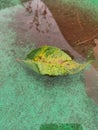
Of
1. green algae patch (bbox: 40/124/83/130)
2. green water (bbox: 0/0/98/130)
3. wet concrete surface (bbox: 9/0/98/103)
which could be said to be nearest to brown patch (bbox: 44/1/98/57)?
wet concrete surface (bbox: 9/0/98/103)

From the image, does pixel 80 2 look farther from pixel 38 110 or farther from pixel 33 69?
pixel 38 110

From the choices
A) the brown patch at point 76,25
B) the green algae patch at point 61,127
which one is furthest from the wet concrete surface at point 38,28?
the green algae patch at point 61,127

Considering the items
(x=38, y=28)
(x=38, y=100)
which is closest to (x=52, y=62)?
(x=38, y=100)

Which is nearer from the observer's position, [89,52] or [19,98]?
[19,98]

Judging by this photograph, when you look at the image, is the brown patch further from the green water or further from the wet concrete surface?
the green water

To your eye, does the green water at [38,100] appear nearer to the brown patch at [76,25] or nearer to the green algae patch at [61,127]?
the green algae patch at [61,127]

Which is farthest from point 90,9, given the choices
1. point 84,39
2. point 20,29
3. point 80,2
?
point 20,29
